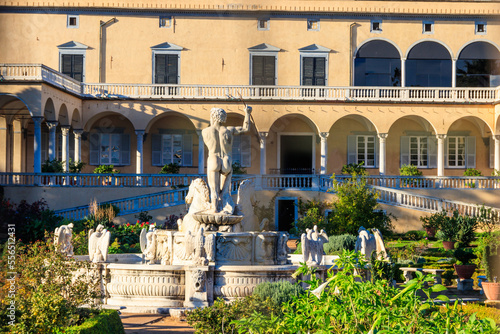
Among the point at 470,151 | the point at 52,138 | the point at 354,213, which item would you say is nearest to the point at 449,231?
the point at 354,213

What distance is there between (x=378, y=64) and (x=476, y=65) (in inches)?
182

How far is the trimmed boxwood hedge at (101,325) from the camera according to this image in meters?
8.80

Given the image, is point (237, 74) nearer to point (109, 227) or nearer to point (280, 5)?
point (280, 5)

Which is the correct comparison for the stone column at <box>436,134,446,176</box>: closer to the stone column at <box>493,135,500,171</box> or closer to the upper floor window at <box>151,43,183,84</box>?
the stone column at <box>493,135,500,171</box>

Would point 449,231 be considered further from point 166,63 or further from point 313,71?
point 166,63

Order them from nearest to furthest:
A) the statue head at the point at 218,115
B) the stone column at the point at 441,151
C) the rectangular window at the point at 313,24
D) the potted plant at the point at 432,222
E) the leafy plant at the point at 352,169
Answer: the statue head at the point at 218,115 → the potted plant at the point at 432,222 → the leafy plant at the point at 352,169 → the stone column at the point at 441,151 → the rectangular window at the point at 313,24

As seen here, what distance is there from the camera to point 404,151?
115ft

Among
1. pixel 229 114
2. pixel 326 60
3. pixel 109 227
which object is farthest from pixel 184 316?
pixel 326 60

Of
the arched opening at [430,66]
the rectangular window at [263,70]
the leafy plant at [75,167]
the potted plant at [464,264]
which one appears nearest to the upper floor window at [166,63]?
the rectangular window at [263,70]

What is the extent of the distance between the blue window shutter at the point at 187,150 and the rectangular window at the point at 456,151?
1225cm

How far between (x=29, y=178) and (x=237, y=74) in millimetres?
11167

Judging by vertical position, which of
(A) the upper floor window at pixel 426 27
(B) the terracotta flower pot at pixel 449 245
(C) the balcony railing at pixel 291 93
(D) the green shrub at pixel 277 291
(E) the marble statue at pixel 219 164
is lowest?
(B) the terracotta flower pot at pixel 449 245

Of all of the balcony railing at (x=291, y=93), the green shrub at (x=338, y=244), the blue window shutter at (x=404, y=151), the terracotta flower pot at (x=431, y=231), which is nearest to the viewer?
the green shrub at (x=338, y=244)

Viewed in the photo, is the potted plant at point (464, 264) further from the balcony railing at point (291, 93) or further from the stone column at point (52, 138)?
the stone column at point (52, 138)
